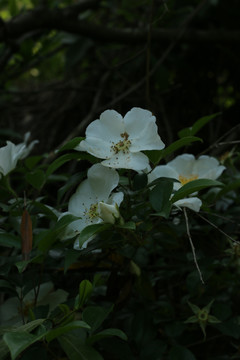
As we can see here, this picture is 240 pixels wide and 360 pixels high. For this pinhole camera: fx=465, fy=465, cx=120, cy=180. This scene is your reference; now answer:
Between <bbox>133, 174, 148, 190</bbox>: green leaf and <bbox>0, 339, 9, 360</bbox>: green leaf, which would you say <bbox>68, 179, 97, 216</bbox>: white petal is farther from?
<bbox>0, 339, 9, 360</bbox>: green leaf

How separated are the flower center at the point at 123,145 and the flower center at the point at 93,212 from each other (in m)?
0.11

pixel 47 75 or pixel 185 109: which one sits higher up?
pixel 47 75

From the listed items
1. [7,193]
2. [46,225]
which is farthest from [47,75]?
[7,193]

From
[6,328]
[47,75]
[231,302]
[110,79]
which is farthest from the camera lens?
[47,75]

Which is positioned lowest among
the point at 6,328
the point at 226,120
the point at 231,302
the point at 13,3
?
the point at 231,302

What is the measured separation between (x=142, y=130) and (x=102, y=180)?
12cm

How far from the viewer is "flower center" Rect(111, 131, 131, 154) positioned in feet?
2.72

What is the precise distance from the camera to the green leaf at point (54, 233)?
77cm

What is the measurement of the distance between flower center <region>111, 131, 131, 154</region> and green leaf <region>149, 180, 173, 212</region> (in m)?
0.09

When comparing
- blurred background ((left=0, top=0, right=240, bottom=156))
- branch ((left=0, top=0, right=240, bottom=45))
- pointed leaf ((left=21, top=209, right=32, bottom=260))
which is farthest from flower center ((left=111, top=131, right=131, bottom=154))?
branch ((left=0, top=0, right=240, bottom=45))

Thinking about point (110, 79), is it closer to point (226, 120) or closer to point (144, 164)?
point (226, 120)

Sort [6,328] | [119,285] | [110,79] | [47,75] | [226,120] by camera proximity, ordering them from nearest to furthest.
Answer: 1. [6,328]
2. [119,285]
3. [226,120]
4. [110,79]
5. [47,75]

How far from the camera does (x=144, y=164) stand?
2.57 ft

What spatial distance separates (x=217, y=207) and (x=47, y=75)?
5.20ft
